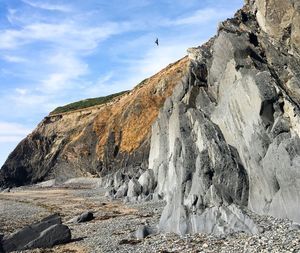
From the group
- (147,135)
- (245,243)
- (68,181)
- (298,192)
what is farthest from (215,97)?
(68,181)

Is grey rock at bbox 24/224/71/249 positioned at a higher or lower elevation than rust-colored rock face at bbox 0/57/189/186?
lower

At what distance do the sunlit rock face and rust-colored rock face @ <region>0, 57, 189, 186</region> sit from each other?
1921 inches

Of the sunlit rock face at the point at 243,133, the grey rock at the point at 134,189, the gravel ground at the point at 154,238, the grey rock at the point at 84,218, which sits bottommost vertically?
the gravel ground at the point at 154,238

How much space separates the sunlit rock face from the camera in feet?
106

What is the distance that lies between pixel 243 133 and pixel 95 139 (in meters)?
99.2

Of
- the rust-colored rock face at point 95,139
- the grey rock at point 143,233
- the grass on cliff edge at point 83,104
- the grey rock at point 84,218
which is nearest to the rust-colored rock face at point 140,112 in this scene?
the rust-colored rock face at point 95,139

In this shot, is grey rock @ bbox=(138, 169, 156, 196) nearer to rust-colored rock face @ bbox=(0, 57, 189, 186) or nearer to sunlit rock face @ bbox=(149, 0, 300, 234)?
sunlit rock face @ bbox=(149, 0, 300, 234)

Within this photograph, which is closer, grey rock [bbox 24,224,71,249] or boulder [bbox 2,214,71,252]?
boulder [bbox 2,214,71,252]

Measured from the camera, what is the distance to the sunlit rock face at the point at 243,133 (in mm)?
32281

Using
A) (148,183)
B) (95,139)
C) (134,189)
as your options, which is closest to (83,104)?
(95,139)

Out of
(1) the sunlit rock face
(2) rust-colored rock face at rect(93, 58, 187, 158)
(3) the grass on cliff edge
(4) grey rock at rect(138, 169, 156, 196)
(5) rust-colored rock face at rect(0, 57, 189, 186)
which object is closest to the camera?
(1) the sunlit rock face

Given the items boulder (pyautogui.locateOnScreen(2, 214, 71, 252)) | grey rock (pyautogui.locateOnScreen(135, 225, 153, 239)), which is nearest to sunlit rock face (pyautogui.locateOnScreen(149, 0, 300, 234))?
grey rock (pyautogui.locateOnScreen(135, 225, 153, 239))

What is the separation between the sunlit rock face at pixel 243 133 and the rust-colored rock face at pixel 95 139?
4879 cm

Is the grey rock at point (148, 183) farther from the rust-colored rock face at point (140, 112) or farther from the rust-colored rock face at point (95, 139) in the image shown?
the rust-colored rock face at point (140, 112)
